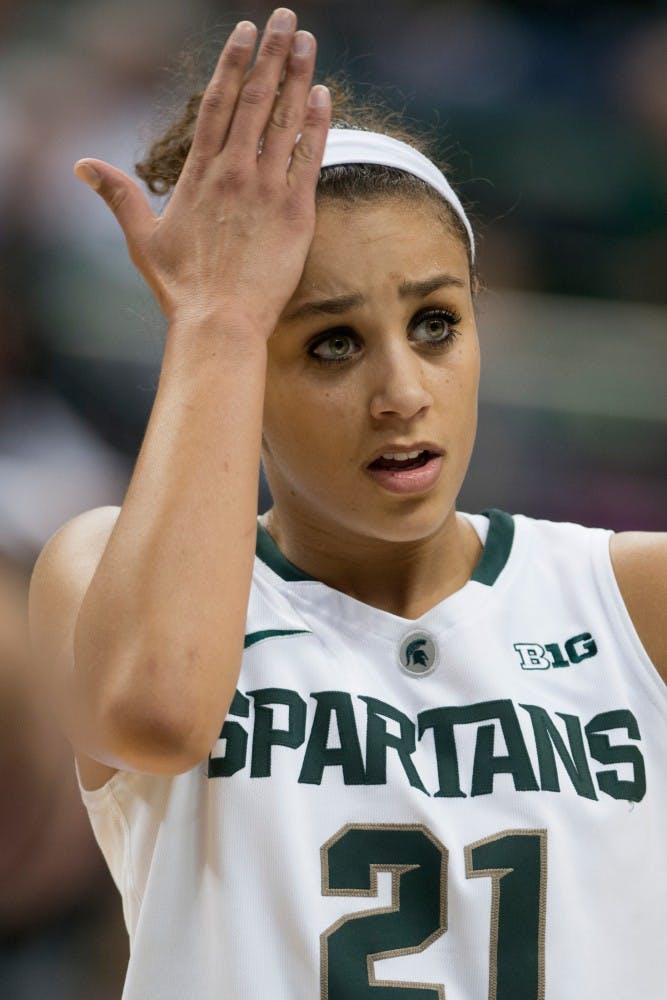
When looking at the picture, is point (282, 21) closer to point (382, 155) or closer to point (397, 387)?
point (382, 155)

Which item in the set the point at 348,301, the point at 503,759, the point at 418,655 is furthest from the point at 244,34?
the point at 503,759

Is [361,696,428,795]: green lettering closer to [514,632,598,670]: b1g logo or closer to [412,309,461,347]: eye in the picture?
[514,632,598,670]: b1g logo

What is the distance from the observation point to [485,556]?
1.80 meters

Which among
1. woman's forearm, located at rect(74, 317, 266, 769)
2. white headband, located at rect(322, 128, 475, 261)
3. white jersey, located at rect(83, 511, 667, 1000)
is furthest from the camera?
white headband, located at rect(322, 128, 475, 261)

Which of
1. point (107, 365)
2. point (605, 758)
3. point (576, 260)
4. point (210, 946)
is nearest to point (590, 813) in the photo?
point (605, 758)

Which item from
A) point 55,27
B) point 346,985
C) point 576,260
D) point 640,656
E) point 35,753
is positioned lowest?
point 346,985

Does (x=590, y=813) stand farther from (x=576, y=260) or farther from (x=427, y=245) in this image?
(x=576, y=260)

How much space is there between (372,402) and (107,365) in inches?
79.5

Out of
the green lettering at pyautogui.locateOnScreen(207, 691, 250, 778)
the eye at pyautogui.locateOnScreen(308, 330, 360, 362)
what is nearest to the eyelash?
the eye at pyautogui.locateOnScreen(308, 330, 360, 362)

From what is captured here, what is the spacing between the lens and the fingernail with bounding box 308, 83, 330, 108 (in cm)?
157

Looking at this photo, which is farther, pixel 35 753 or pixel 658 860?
pixel 658 860

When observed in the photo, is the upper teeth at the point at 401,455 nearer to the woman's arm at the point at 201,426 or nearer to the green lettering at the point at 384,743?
the woman's arm at the point at 201,426

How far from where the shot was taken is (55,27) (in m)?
3.77

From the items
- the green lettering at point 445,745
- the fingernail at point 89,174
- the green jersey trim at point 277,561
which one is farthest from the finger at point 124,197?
the green lettering at point 445,745
